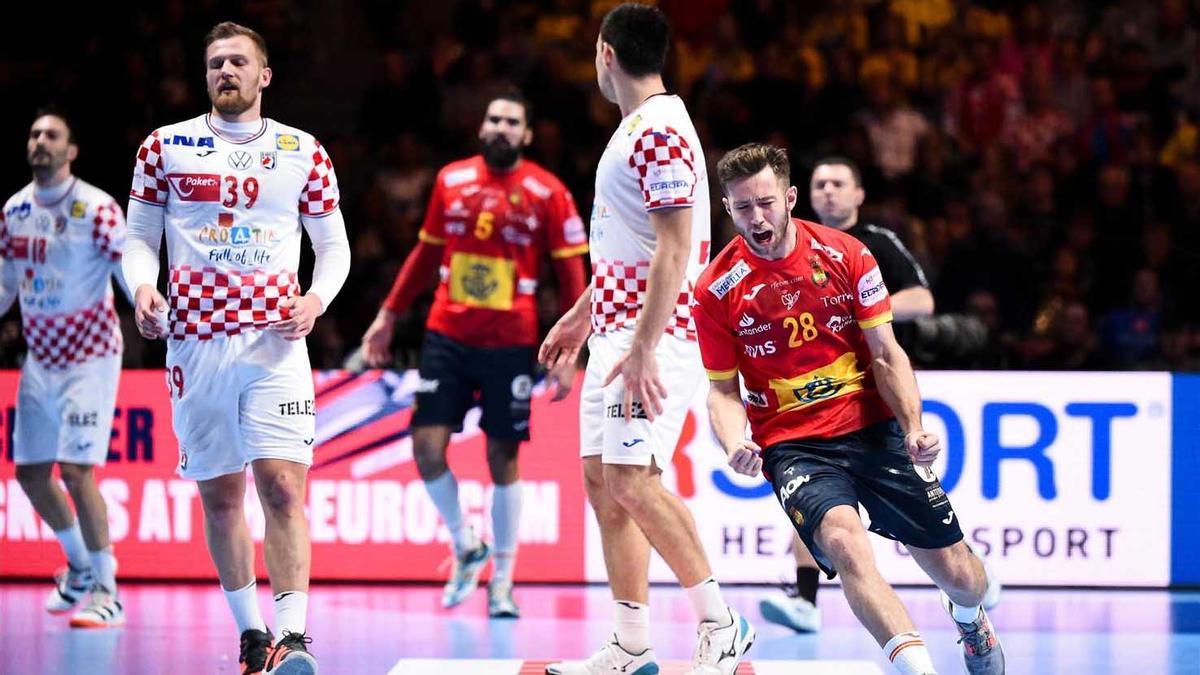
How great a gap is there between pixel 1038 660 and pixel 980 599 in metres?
1.40

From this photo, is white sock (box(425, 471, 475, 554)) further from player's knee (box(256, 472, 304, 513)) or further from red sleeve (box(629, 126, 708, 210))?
red sleeve (box(629, 126, 708, 210))

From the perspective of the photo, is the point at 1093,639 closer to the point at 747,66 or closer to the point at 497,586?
the point at 497,586

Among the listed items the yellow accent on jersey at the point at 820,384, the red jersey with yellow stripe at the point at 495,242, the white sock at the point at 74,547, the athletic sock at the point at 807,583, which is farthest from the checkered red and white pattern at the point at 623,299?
the white sock at the point at 74,547

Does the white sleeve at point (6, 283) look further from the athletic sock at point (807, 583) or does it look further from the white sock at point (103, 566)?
the athletic sock at point (807, 583)

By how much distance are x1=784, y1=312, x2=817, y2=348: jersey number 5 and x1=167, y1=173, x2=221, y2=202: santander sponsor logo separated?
197cm

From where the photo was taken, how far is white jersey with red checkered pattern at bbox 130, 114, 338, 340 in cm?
543

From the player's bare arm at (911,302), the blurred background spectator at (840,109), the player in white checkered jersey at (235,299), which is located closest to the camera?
the player in white checkered jersey at (235,299)

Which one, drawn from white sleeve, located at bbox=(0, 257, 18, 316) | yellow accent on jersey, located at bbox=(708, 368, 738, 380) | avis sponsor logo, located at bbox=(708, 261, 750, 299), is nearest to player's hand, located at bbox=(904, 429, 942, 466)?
yellow accent on jersey, located at bbox=(708, 368, 738, 380)

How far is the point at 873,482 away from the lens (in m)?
5.25

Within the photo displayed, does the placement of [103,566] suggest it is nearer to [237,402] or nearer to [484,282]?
[484,282]

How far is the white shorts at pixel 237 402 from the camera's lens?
213 inches

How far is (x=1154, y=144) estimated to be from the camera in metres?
12.0

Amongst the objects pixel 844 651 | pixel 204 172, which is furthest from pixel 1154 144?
pixel 204 172

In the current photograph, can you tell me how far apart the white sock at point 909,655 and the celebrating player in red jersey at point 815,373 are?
0.42m
